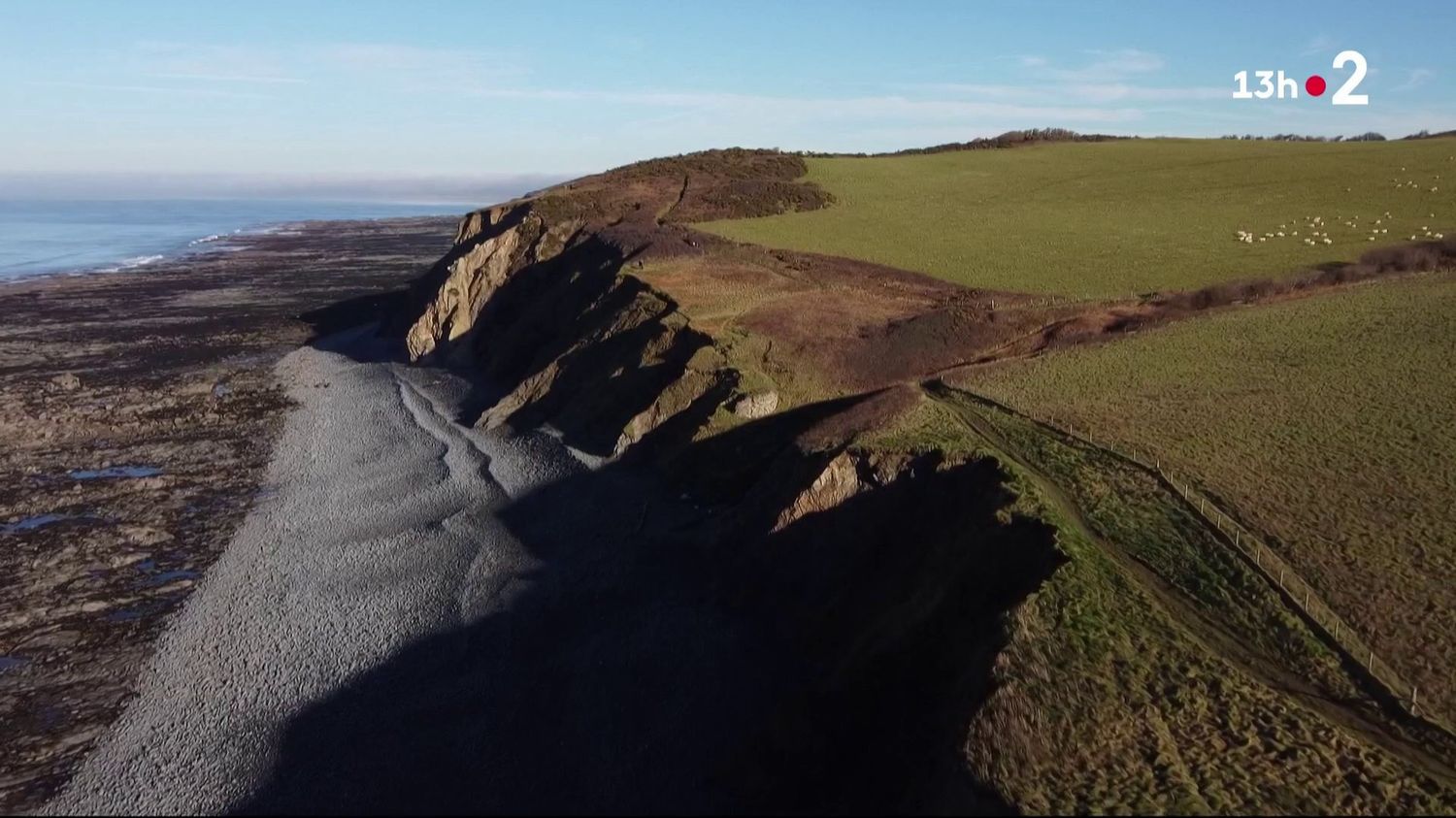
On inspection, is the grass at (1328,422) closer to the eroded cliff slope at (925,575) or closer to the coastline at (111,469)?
the eroded cliff slope at (925,575)

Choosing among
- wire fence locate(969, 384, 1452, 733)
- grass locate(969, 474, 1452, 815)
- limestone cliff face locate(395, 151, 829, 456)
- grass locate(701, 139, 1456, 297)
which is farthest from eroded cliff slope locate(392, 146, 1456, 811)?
grass locate(701, 139, 1456, 297)

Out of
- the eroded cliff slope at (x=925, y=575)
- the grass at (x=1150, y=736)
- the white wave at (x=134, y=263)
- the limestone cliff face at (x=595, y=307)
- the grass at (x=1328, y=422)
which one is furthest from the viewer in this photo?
the white wave at (x=134, y=263)

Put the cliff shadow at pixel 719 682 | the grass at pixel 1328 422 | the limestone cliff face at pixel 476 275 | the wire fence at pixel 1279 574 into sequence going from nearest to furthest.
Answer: the wire fence at pixel 1279 574
the cliff shadow at pixel 719 682
the grass at pixel 1328 422
the limestone cliff face at pixel 476 275

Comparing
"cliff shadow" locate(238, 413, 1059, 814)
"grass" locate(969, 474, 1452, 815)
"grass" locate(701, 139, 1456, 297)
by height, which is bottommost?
"cliff shadow" locate(238, 413, 1059, 814)

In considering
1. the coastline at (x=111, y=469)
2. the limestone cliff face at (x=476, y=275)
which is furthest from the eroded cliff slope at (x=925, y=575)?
the coastline at (x=111, y=469)

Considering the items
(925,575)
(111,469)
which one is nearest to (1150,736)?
(925,575)

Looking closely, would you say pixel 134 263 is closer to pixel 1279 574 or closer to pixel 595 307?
pixel 595 307

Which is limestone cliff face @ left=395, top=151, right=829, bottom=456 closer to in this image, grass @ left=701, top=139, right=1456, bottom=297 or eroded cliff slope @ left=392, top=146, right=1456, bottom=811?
eroded cliff slope @ left=392, top=146, right=1456, bottom=811
